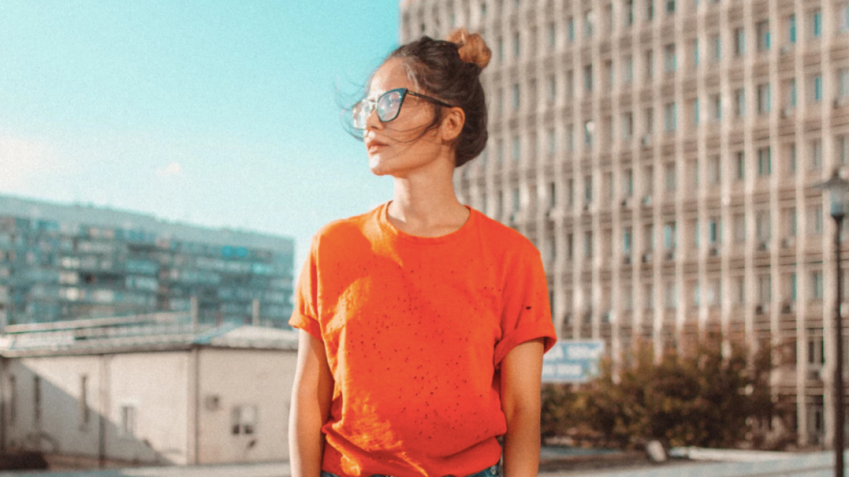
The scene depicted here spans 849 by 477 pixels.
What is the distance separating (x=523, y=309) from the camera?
91.3 inches

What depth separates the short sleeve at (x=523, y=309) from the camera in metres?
2.30

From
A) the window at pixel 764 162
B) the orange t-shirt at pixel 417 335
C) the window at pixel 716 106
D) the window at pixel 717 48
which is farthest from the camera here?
the window at pixel 716 106

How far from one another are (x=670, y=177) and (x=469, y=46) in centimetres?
5944

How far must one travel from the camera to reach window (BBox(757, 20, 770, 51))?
54.8 metres

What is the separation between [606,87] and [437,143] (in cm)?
6247

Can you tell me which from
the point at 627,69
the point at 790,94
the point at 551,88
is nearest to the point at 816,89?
the point at 790,94

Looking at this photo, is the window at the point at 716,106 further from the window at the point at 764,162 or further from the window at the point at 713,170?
the window at the point at 764,162

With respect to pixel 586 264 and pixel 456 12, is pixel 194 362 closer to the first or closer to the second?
pixel 586 264

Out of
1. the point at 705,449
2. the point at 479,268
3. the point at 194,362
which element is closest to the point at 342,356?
the point at 479,268

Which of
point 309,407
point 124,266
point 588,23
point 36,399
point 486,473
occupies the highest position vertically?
point 588,23

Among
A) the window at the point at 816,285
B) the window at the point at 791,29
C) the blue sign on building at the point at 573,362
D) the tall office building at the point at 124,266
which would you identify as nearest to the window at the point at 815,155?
the window at the point at 816,285

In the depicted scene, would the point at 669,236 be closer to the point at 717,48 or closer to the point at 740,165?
the point at 740,165

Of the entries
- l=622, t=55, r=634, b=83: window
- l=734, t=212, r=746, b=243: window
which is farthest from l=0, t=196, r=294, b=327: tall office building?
l=734, t=212, r=746, b=243: window

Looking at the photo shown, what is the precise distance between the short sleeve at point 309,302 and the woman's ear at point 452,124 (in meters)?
0.40
